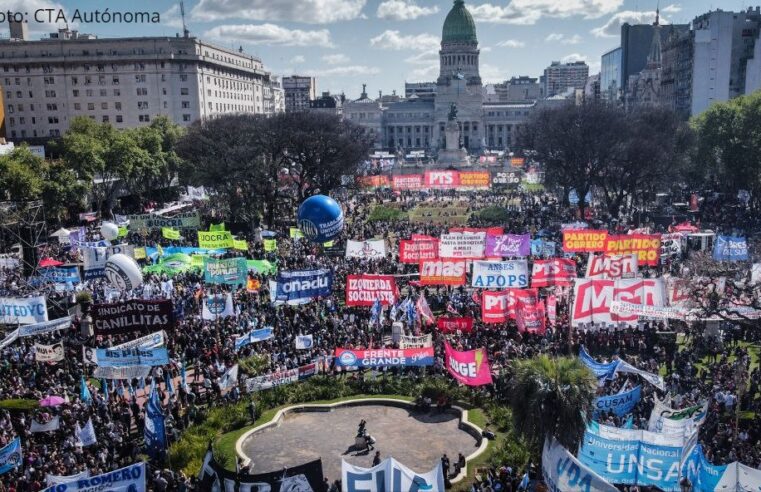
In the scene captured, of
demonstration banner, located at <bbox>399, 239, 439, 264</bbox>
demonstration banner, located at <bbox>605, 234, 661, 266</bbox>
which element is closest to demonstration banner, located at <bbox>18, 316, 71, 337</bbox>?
demonstration banner, located at <bbox>399, 239, 439, 264</bbox>

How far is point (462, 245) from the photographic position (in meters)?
35.8

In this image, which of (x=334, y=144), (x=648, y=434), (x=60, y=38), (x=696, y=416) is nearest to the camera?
(x=648, y=434)

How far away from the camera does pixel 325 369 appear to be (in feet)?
90.4

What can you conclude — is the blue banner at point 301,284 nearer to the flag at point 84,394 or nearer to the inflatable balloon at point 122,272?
the inflatable balloon at point 122,272

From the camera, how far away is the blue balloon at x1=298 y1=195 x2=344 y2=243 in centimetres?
3728

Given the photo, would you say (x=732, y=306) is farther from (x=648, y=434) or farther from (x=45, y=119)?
(x=45, y=119)

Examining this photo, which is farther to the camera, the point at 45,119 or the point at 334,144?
the point at 45,119

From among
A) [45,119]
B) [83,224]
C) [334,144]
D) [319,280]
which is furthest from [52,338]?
[45,119]

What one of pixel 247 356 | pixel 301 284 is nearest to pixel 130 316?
pixel 247 356

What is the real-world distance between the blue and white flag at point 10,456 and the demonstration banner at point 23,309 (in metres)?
10.3

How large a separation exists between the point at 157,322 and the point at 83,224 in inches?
1627

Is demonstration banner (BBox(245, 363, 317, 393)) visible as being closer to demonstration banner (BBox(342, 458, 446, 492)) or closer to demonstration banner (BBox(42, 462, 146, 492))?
demonstration banner (BBox(42, 462, 146, 492))

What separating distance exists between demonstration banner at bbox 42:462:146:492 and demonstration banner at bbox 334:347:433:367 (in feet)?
33.0

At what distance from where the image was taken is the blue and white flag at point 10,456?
749 inches
